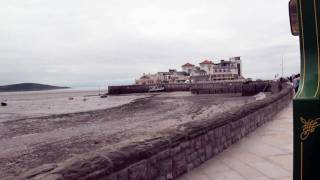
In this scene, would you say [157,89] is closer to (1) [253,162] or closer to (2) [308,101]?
(1) [253,162]

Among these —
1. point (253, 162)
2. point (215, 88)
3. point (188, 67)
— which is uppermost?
point (188, 67)

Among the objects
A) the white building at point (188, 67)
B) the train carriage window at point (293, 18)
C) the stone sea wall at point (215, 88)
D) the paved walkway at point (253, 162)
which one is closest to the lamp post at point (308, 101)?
the train carriage window at point (293, 18)

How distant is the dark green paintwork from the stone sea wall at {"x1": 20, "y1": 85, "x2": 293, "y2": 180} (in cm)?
172

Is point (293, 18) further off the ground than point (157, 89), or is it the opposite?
point (293, 18)

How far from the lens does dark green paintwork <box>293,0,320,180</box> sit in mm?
2291

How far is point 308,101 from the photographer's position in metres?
2.28

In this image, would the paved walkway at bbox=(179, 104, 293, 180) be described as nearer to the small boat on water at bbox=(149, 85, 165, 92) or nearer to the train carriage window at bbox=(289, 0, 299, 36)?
the train carriage window at bbox=(289, 0, 299, 36)

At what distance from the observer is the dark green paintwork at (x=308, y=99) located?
2291 mm

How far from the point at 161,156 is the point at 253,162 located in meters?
1.62

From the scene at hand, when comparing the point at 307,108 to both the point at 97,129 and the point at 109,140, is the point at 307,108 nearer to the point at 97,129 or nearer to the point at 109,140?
the point at 109,140

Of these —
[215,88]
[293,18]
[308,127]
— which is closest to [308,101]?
[308,127]

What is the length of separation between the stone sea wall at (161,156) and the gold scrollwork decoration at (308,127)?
1.78 metres

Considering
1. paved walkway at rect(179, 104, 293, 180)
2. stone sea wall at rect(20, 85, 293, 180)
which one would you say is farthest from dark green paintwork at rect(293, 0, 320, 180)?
paved walkway at rect(179, 104, 293, 180)

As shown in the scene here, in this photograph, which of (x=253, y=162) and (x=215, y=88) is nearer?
(x=253, y=162)
